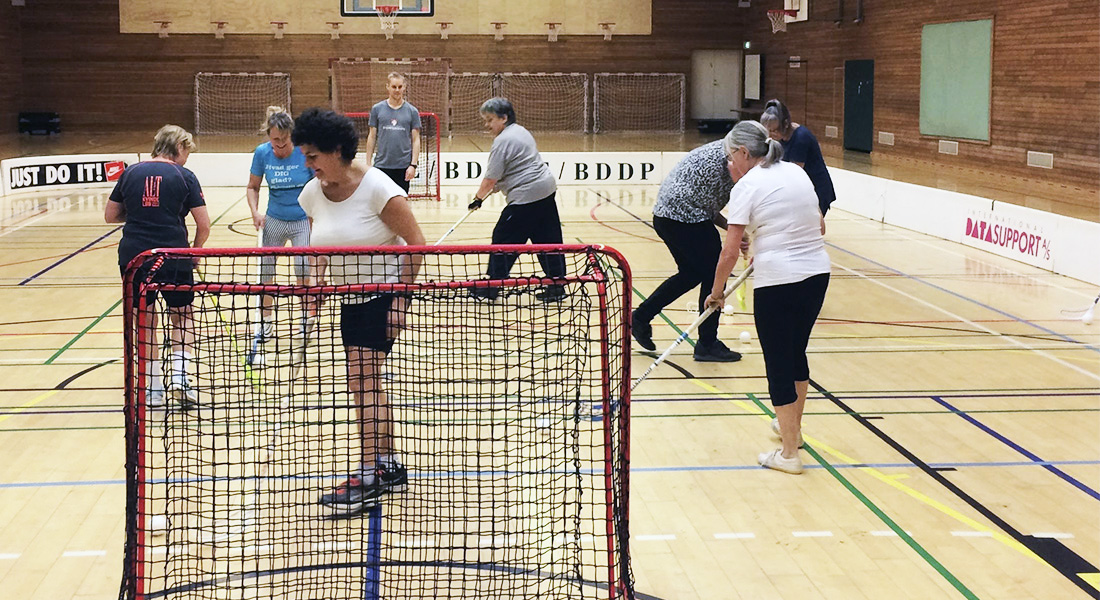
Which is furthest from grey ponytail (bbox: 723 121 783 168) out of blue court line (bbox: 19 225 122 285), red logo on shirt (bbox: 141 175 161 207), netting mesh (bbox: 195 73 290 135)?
netting mesh (bbox: 195 73 290 135)

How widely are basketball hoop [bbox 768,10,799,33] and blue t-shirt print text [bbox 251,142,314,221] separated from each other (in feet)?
57.5

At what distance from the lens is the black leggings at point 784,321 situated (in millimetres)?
4978

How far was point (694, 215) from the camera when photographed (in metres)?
6.88

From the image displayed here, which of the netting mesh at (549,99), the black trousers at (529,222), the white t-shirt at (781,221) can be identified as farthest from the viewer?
the netting mesh at (549,99)

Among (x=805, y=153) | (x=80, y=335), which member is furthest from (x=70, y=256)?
(x=805, y=153)

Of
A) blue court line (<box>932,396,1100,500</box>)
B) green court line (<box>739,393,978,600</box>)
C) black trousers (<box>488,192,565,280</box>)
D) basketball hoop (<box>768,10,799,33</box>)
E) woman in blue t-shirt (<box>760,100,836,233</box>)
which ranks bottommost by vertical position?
green court line (<box>739,393,978,600</box>)

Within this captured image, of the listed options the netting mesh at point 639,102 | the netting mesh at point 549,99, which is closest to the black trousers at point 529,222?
the netting mesh at point 549,99

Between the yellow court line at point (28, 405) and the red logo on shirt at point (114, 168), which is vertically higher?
the red logo on shirt at point (114, 168)

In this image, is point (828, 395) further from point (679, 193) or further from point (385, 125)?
point (385, 125)

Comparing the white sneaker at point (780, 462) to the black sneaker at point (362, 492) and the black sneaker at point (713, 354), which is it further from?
the black sneaker at point (713, 354)

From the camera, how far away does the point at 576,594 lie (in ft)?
13.0

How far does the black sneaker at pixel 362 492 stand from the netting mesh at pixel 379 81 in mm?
20321

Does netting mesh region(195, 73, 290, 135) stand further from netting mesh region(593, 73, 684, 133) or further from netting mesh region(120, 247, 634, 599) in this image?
netting mesh region(120, 247, 634, 599)

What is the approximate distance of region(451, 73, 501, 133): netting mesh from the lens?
25.0 meters
